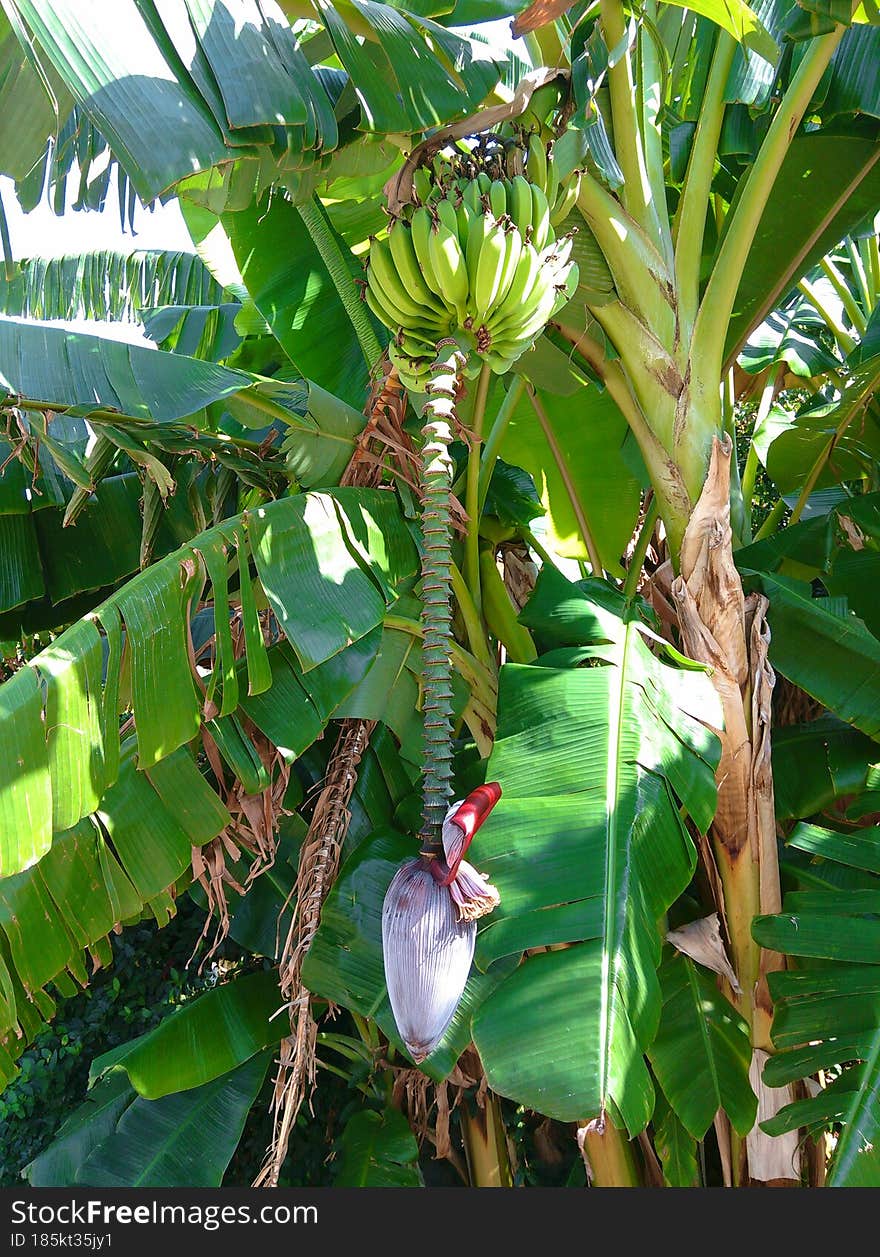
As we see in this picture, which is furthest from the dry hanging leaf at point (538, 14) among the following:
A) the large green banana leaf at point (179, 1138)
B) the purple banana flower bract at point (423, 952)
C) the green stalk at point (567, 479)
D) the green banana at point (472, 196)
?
the large green banana leaf at point (179, 1138)

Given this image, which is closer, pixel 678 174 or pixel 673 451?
pixel 673 451

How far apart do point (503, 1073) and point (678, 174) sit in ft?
6.24

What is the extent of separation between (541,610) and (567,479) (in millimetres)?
655

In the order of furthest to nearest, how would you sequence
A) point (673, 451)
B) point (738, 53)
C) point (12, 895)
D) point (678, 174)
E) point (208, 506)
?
point (678, 174), point (208, 506), point (738, 53), point (673, 451), point (12, 895)

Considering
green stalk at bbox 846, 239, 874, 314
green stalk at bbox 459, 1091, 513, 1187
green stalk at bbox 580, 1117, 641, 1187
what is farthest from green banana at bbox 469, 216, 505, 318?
green stalk at bbox 846, 239, 874, 314

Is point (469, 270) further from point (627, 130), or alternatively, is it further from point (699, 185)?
point (699, 185)

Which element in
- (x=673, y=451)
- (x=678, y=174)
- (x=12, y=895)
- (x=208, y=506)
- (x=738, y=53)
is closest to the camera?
(x=12, y=895)

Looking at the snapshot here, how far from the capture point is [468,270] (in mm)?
1258

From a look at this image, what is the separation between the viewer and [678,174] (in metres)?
2.23

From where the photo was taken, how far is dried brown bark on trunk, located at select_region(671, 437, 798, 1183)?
165 centimetres

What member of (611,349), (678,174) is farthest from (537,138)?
(678,174)

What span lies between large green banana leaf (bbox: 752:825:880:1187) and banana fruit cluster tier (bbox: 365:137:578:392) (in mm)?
937

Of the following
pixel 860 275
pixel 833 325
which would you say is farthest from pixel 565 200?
pixel 860 275

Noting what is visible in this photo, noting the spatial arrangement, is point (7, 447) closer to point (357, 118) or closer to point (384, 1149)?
point (357, 118)
